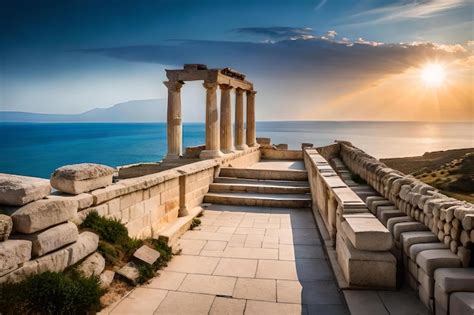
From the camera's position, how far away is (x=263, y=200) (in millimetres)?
9273

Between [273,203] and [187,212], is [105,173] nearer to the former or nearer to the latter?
[187,212]

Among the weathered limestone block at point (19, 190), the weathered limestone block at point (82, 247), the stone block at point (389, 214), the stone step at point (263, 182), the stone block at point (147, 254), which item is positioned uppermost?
the weathered limestone block at point (19, 190)

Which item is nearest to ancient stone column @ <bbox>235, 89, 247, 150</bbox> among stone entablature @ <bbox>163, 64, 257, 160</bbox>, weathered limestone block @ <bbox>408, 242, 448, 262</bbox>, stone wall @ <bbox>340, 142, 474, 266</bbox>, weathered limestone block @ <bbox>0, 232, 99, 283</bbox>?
stone entablature @ <bbox>163, 64, 257, 160</bbox>

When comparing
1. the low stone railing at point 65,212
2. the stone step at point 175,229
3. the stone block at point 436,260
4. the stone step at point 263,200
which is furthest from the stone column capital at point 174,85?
the stone block at point 436,260

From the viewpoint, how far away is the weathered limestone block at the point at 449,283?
10.4 ft

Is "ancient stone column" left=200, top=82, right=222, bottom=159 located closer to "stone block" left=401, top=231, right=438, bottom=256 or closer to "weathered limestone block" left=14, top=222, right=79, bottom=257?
"weathered limestone block" left=14, top=222, right=79, bottom=257

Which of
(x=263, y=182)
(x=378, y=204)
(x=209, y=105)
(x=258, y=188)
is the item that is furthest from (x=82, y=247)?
(x=209, y=105)

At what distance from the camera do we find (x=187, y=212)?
25.7 ft

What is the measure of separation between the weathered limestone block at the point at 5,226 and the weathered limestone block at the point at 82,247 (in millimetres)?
764

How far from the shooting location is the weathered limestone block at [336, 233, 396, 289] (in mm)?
4098

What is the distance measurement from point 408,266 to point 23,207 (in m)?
4.64

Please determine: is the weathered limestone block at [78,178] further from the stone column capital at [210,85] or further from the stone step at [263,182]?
the stone column capital at [210,85]

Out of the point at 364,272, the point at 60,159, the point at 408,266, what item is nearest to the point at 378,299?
the point at 364,272

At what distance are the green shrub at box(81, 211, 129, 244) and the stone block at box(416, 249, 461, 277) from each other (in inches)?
161
